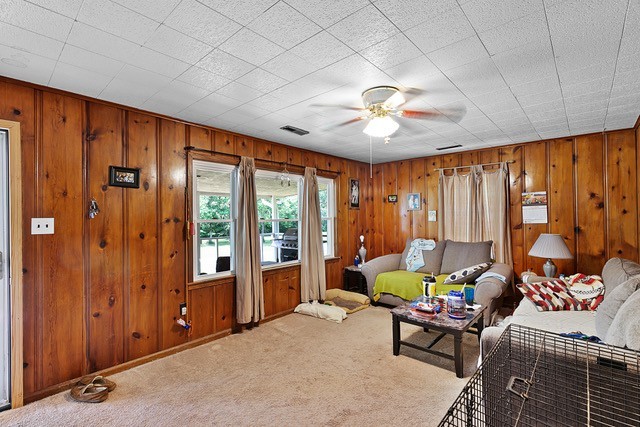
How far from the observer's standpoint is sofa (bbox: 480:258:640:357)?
5.89 feet

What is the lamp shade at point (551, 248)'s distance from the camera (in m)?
3.72

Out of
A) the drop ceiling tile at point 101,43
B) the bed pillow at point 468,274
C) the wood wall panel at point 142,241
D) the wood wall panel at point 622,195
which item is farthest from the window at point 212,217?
the wood wall panel at point 622,195

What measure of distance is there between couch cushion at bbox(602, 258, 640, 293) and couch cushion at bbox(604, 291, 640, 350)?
2.75 feet

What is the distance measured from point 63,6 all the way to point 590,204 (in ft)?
17.7

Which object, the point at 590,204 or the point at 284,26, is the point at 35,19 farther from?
the point at 590,204

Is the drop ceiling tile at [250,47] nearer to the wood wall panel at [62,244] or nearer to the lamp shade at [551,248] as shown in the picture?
the wood wall panel at [62,244]

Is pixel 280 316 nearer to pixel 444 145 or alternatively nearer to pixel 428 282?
pixel 428 282

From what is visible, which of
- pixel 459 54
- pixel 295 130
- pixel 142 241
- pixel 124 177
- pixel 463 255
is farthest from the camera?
pixel 463 255

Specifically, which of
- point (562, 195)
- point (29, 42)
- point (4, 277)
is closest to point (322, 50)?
point (29, 42)

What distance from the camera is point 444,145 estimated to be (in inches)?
180

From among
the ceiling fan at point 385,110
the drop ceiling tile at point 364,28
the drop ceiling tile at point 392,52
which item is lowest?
the ceiling fan at point 385,110

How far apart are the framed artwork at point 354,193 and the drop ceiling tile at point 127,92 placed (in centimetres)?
362

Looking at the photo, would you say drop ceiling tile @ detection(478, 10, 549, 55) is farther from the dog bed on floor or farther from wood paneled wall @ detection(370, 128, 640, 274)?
the dog bed on floor

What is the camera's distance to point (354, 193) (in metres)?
5.76
